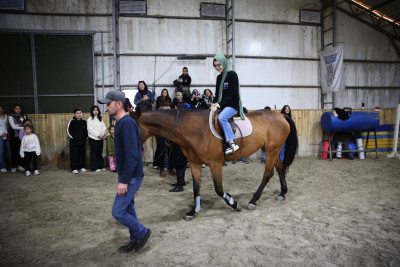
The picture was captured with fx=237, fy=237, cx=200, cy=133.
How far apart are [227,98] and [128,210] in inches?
82.8

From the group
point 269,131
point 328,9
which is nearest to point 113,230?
point 269,131

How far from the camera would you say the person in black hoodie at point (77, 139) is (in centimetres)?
686

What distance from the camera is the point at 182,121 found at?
11.5 feet

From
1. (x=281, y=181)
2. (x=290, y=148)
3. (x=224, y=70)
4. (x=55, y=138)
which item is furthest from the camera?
(x=55, y=138)

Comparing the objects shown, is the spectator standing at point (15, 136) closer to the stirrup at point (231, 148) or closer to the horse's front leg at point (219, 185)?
the horse's front leg at point (219, 185)

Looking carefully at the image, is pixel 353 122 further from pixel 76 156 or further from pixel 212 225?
pixel 76 156

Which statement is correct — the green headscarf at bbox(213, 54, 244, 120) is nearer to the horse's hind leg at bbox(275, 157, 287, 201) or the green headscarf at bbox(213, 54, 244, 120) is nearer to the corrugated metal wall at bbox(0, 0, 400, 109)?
the horse's hind leg at bbox(275, 157, 287, 201)

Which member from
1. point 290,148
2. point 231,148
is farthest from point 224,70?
point 290,148

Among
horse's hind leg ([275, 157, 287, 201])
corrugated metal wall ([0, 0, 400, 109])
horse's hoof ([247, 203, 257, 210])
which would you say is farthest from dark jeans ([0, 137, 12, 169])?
horse's hind leg ([275, 157, 287, 201])

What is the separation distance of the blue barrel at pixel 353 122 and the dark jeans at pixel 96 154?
743 centimetres

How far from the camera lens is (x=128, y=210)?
2.58 metres

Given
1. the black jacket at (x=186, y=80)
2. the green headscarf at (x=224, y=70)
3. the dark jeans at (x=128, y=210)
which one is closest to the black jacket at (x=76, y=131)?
the black jacket at (x=186, y=80)

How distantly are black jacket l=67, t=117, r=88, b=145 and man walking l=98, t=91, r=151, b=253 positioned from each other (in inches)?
202

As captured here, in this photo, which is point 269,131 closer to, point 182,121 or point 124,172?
point 182,121
